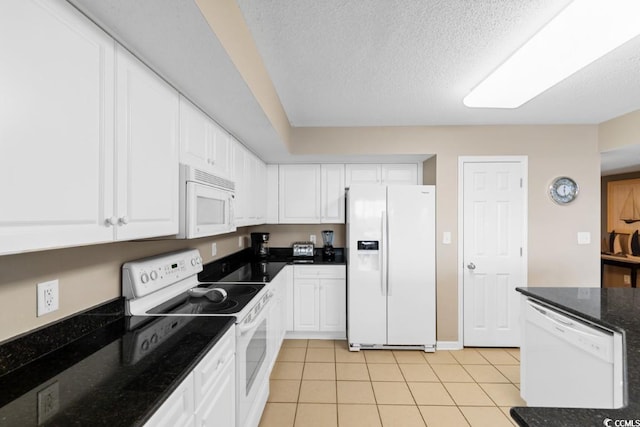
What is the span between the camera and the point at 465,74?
208 cm

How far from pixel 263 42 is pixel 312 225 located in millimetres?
2622

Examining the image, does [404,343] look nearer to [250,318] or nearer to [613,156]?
[250,318]

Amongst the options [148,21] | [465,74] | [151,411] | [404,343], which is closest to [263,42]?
[148,21]

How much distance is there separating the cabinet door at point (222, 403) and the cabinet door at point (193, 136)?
1.14 meters

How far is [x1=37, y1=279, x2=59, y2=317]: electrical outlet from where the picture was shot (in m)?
1.13

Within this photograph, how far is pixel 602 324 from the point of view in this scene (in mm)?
1549

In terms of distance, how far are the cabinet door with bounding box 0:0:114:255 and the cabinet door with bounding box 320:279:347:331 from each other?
2.61m

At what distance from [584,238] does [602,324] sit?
84.8 inches

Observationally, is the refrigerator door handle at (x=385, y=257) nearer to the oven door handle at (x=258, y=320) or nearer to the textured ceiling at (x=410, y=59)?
Result: the textured ceiling at (x=410, y=59)

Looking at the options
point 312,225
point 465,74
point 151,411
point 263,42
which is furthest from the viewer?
point 312,225

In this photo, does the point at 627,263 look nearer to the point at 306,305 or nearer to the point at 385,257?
the point at 385,257

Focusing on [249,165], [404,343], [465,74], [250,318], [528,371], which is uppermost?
[465,74]

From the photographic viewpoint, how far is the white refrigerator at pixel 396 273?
3176 millimetres

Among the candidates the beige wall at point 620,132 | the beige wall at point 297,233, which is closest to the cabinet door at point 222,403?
the beige wall at point 297,233
